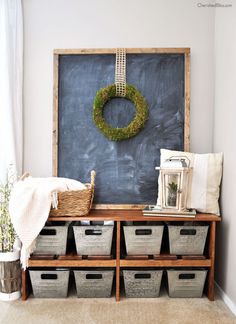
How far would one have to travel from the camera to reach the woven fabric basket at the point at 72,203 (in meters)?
2.32

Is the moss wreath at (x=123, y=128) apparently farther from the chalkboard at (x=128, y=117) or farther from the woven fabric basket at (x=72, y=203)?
the woven fabric basket at (x=72, y=203)

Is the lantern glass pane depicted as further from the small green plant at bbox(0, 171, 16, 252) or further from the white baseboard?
the small green plant at bbox(0, 171, 16, 252)

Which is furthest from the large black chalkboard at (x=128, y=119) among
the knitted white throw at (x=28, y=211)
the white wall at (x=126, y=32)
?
the knitted white throw at (x=28, y=211)

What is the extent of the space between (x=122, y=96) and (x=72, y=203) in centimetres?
98

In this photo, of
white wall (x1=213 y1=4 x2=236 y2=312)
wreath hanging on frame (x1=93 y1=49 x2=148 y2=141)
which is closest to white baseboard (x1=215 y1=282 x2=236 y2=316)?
white wall (x1=213 y1=4 x2=236 y2=312)

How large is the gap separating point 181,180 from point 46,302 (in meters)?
1.31

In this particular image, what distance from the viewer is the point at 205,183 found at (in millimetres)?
2453

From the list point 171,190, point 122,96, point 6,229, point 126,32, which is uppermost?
point 126,32

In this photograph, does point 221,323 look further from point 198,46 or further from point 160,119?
point 198,46

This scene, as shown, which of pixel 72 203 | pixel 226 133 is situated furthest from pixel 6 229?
pixel 226 133

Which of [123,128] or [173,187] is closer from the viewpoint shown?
[173,187]

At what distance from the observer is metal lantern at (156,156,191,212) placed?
2.36m

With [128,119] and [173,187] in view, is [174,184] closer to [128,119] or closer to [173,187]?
[173,187]

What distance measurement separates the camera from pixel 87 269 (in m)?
2.43
